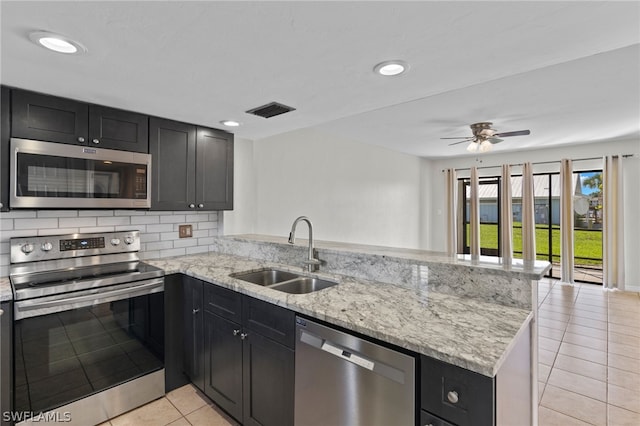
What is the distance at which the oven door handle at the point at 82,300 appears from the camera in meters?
1.72

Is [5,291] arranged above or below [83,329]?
above

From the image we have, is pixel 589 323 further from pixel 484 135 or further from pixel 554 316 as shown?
pixel 484 135

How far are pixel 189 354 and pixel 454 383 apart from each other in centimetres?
196

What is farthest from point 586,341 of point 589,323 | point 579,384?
point 579,384

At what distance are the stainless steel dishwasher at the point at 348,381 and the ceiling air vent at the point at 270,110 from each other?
152 centimetres

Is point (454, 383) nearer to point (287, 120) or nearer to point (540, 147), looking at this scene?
point (287, 120)

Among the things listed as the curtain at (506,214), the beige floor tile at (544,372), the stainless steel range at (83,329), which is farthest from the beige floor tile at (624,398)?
the curtain at (506,214)

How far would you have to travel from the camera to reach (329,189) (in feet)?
15.1

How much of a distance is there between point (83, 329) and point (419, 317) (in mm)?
1975

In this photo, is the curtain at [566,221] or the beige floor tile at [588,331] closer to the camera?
the beige floor tile at [588,331]

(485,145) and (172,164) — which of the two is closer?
(172,164)

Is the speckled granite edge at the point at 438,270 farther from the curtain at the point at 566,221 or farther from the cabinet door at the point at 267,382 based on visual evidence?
the curtain at the point at 566,221

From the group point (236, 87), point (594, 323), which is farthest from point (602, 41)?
point (594, 323)

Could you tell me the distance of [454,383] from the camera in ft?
3.59
